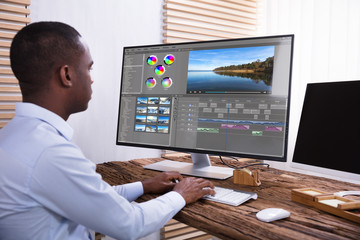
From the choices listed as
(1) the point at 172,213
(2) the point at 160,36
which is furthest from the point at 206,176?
(2) the point at 160,36

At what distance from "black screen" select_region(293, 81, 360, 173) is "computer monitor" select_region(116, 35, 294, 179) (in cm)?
10

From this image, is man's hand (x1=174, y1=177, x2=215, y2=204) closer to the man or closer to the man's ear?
the man

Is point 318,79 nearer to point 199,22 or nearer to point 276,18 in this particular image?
point 276,18

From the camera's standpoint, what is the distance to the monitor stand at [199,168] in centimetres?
162

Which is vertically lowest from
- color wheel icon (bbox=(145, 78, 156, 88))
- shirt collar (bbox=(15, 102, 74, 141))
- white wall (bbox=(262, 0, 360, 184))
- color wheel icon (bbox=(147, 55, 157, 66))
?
shirt collar (bbox=(15, 102, 74, 141))

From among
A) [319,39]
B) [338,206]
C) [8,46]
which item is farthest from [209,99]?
[319,39]

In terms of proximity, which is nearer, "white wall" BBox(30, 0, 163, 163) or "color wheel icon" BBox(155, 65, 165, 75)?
"color wheel icon" BBox(155, 65, 165, 75)

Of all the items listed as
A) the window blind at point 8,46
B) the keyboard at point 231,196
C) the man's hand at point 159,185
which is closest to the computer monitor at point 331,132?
the keyboard at point 231,196

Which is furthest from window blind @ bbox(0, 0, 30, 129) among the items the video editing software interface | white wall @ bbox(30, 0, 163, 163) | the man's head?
the man's head

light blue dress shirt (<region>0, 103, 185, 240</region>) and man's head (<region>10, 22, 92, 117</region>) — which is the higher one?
man's head (<region>10, 22, 92, 117</region>)

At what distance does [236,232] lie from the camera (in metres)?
0.95

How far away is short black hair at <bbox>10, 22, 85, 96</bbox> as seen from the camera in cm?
98

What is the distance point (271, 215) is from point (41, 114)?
78 cm

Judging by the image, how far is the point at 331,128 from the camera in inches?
53.4
